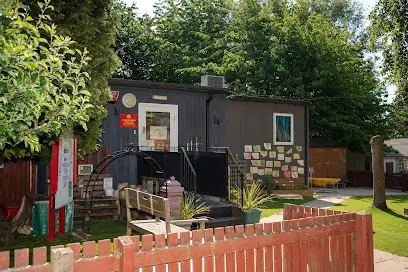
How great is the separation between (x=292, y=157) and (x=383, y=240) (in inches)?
386

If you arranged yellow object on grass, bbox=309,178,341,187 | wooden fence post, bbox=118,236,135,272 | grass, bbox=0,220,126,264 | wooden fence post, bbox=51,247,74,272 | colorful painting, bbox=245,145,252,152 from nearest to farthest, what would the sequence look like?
wooden fence post, bbox=51,247,74,272 < wooden fence post, bbox=118,236,135,272 < grass, bbox=0,220,126,264 < colorful painting, bbox=245,145,252,152 < yellow object on grass, bbox=309,178,341,187

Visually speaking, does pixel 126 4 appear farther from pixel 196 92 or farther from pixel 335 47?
pixel 196 92

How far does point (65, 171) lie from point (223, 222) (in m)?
3.71

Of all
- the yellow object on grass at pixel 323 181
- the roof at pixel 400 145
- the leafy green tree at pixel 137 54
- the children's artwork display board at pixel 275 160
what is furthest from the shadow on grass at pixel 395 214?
the roof at pixel 400 145

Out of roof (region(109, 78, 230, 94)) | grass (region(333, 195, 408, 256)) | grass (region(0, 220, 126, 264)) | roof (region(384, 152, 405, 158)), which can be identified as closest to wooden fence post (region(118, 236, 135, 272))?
grass (region(0, 220, 126, 264))

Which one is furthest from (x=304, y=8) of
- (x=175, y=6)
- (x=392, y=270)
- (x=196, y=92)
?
(x=392, y=270)

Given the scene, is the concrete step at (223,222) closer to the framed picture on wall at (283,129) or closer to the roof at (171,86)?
the roof at (171,86)

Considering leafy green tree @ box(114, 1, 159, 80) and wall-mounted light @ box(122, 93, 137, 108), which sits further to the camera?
leafy green tree @ box(114, 1, 159, 80)

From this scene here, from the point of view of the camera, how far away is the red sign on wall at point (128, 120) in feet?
43.7

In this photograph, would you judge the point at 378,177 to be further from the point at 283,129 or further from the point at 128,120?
the point at 128,120

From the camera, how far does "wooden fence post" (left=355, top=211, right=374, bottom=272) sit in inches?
209

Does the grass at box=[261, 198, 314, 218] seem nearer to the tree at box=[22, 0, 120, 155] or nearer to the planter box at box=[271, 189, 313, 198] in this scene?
the planter box at box=[271, 189, 313, 198]

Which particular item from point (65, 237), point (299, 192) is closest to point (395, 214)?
point (299, 192)

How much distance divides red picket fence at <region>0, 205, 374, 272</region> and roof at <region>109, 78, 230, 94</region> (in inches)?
342
